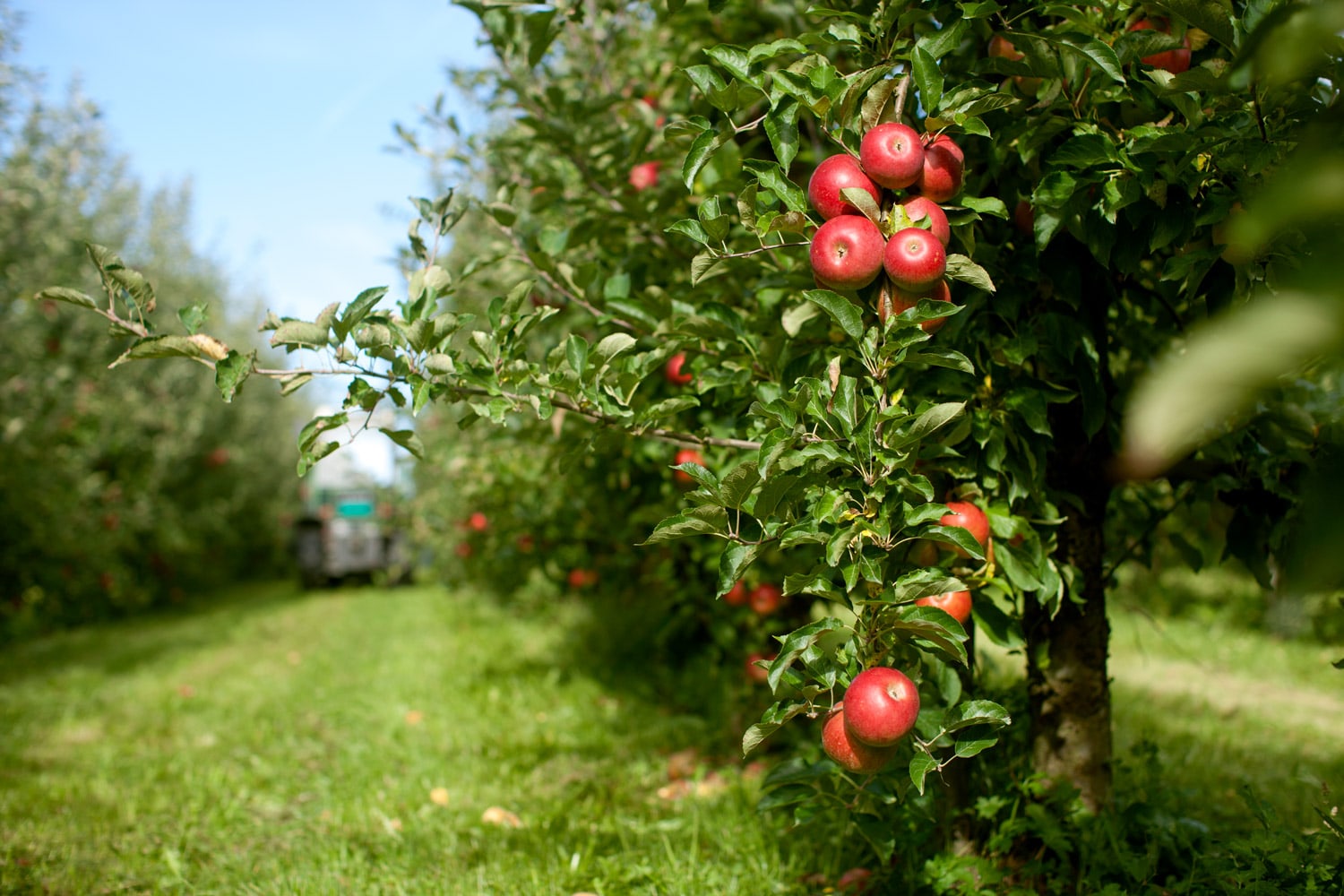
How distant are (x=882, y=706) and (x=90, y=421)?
30.7 feet

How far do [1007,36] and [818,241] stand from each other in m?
0.50

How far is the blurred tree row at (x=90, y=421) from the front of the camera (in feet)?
21.8

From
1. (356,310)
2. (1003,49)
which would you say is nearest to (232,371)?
(356,310)

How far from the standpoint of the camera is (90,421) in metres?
8.62

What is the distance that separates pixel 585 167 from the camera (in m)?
2.43

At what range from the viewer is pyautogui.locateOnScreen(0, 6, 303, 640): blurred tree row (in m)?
6.65

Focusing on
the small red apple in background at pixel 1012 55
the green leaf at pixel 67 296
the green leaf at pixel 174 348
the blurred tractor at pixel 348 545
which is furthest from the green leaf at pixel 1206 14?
the blurred tractor at pixel 348 545

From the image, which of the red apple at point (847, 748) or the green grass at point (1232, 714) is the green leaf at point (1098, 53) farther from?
the green grass at point (1232, 714)

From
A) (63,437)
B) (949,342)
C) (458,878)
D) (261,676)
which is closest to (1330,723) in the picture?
(949,342)

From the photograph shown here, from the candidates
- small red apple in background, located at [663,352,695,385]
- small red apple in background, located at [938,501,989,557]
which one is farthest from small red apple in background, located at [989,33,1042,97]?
small red apple in background, located at [663,352,695,385]

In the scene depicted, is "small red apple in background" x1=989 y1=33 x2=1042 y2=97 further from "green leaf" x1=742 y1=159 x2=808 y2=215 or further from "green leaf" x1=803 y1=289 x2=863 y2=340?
"green leaf" x1=803 y1=289 x2=863 y2=340

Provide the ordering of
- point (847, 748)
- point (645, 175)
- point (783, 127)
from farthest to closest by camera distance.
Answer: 1. point (645, 175)
2. point (783, 127)
3. point (847, 748)

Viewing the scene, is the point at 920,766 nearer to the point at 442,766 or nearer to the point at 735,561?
the point at 735,561

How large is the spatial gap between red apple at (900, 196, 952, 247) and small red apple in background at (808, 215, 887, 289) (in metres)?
0.06
